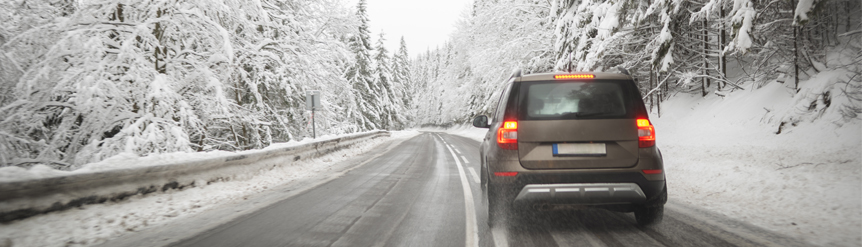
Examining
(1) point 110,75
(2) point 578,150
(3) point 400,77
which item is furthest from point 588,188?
(3) point 400,77

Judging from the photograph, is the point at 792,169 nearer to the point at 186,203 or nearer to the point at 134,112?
the point at 186,203

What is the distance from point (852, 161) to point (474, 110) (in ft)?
115

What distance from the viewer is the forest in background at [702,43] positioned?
22.2ft

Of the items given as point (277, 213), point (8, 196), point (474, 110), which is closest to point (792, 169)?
point (277, 213)

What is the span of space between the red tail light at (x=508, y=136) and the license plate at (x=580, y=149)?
39 centimetres

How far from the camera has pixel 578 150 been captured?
3.75 m

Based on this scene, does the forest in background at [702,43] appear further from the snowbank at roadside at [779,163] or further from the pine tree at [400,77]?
the pine tree at [400,77]

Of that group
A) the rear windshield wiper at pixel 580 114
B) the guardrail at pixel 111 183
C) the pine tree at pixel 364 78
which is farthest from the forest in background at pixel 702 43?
the pine tree at pixel 364 78

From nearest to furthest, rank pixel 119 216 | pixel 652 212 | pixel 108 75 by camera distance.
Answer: pixel 652 212
pixel 119 216
pixel 108 75

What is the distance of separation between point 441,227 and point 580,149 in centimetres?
166

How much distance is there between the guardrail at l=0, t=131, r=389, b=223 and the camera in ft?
12.4

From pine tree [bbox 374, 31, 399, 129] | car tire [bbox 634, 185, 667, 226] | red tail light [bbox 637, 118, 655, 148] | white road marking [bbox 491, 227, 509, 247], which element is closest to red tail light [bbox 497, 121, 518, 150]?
white road marking [bbox 491, 227, 509, 247]

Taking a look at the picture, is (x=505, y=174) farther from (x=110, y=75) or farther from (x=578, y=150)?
(x=110, y=75)

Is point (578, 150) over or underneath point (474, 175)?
over
